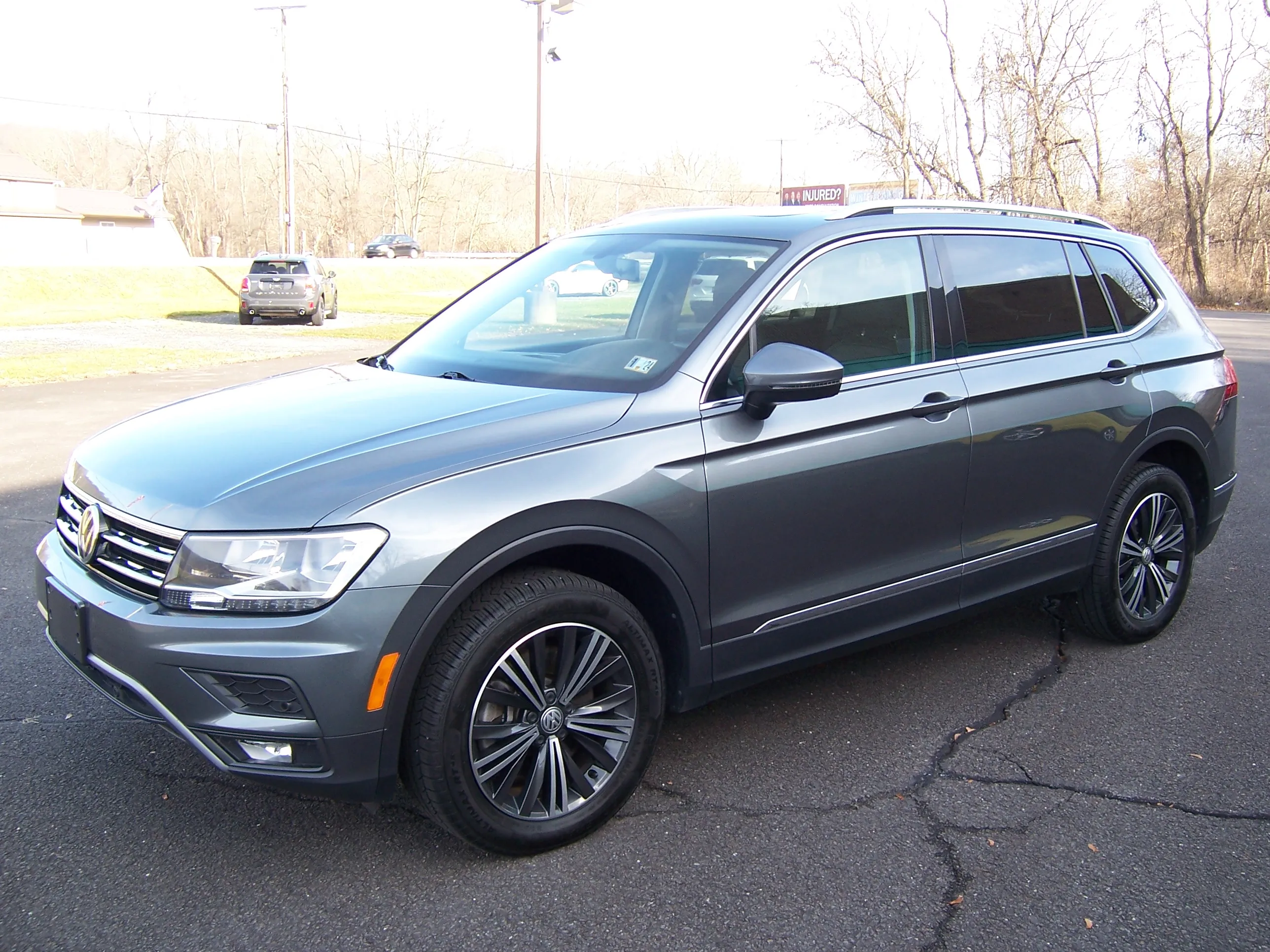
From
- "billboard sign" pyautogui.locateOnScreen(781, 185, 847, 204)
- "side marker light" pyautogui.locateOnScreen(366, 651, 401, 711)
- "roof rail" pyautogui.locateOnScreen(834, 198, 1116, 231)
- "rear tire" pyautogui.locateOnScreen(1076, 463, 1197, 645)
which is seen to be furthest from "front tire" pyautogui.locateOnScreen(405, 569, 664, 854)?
"billboard sign" pyautogui.locateOnScreen(781, 185, 847, 204)

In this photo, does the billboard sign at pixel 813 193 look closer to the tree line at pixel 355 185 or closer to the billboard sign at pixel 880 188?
the billboard sign at pixel 880 188

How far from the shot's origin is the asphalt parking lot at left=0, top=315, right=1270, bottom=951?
9.16 feet

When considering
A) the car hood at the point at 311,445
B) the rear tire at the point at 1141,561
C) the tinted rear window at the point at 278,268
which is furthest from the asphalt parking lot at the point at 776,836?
the tinted rear window at the point at 278,268

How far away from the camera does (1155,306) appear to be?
5004 millimetres

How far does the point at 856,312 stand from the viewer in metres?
3.84

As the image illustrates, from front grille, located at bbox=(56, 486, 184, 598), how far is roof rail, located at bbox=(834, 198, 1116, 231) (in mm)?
2510

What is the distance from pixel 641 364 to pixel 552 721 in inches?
46.5

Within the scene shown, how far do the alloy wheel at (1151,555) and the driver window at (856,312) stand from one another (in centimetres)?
155

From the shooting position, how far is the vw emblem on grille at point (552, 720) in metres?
3.09

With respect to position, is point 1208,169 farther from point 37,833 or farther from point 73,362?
point 37,833

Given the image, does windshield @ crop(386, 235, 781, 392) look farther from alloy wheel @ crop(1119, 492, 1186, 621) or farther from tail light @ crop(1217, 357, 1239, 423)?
tail light @ crop(1217, 357, 1239, 423)

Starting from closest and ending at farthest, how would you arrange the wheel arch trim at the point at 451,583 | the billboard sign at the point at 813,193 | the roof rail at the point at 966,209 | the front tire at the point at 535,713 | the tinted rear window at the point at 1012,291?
1. the wheel arch trim at the point at 451,583
2. the front tire at the point at 535,713
3. the roof rail at the point at 966,209
4. the tinted rear window at the point at 1012,291
5. the billboard sign at the point at 813,193

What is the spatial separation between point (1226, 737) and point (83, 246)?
178 feet

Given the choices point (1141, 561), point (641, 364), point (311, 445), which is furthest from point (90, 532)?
point (1141, 561)
